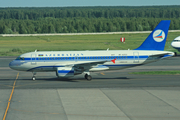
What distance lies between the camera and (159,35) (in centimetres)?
4075

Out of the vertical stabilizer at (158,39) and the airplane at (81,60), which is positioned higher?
the vertical stabilizer at (158,39)

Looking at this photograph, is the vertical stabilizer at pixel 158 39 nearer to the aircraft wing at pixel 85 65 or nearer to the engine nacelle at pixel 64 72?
the aircraft wing at pixel 85 65

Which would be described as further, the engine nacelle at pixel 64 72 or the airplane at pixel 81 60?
the airplane at pixel 81 60

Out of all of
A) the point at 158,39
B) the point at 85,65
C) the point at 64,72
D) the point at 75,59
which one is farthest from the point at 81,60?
the point at 158,39

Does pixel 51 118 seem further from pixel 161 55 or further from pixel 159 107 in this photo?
pixel 161 55

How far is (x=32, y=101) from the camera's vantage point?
2572 centimetres

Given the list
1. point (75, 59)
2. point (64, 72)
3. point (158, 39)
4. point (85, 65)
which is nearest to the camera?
point (64, 72)

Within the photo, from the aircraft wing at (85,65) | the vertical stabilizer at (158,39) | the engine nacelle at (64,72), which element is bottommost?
the engine nacelle at (64,72)

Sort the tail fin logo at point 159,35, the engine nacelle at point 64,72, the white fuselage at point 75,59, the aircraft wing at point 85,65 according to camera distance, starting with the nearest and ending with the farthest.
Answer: the engine nacelle at point 64,72 → the aircraft wing at point 85,65 → the white fuselage at point 75,59 → the tail fin logo at point 159,35

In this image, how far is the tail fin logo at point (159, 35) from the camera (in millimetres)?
A: 40656

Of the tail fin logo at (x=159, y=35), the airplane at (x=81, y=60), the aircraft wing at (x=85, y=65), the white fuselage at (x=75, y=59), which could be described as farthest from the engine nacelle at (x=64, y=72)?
the tail fin logo at (x=159, y=35)

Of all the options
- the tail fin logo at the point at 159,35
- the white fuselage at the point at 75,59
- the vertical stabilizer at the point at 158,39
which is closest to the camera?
the white fuselage at the point at 75,59

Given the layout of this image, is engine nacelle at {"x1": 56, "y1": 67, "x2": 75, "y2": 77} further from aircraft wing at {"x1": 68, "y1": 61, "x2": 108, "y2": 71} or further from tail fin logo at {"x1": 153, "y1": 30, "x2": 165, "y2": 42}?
tail fin logo at {"x1": 153, "y1": 30, "x2": 165, "y2": 42}

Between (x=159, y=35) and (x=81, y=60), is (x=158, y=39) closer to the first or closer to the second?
(x=159, y=35)
